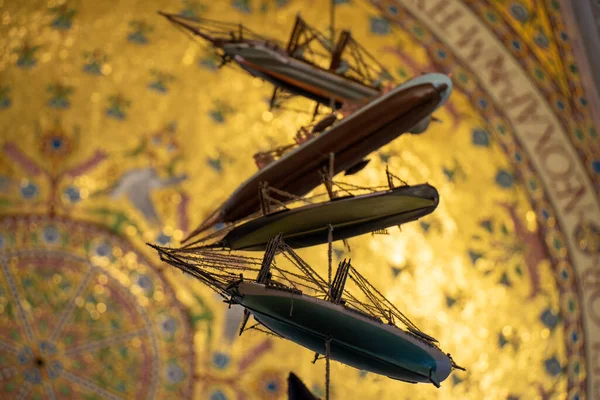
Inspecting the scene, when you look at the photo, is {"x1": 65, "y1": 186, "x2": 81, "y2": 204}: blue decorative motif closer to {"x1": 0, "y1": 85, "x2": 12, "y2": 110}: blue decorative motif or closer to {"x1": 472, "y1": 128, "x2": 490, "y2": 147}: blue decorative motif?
{"x1": 0, "y1": 85, "x2": 12, "y2": 110}: blue decorative motif

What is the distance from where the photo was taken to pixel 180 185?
28.0 feet

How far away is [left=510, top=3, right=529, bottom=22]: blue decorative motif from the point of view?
262 inches

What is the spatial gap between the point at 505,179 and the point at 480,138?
368 mm

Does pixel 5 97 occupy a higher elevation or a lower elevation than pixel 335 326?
higher

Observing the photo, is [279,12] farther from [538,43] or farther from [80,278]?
[80,278]

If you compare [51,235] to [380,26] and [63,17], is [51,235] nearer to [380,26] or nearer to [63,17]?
[63,17]

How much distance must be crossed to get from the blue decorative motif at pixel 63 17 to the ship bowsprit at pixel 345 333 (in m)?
4.60

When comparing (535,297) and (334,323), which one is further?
(535,297)

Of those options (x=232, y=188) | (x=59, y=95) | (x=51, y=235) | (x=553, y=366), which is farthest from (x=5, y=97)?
(x=553, y=366)

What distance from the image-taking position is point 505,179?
7.51m

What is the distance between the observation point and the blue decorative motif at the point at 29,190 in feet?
28.3

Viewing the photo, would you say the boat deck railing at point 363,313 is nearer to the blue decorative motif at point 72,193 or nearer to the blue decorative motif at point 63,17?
the blue decorative motif at point 63,17

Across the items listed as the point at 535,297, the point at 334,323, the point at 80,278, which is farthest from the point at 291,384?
the point at 80,278

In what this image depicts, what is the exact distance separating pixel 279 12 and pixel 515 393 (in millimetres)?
3459
